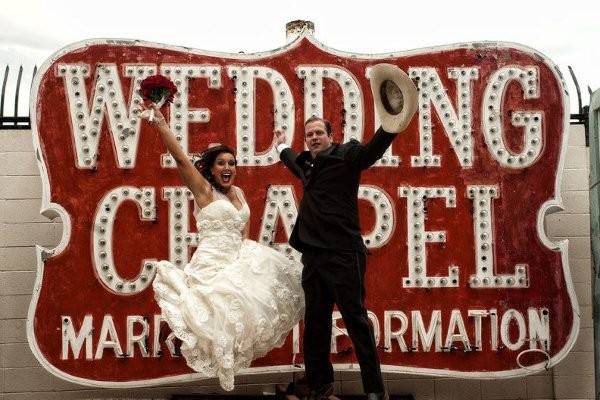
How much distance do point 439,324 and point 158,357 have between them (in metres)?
2.32

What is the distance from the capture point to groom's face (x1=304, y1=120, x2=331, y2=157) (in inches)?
218

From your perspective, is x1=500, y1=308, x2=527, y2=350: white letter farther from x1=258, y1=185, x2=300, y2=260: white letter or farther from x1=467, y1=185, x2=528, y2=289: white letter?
x1=258, y1=185, x2=300, y2=260: white letter

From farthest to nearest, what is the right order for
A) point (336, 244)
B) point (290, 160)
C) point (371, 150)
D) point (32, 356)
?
point (32, 356)
point (290, 160)
point (336, 244)
point (371, 150)

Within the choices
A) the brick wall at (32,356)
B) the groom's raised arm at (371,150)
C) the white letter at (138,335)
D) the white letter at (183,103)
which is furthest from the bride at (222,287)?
the brick wall at (32,356)

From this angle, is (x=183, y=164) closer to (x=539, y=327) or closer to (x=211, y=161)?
(x=211, y=161)

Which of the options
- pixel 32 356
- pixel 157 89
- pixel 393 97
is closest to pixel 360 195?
pixel 393 97

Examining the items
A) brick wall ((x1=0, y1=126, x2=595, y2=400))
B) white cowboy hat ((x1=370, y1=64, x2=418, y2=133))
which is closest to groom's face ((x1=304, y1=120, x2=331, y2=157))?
white cowboy hat ((x1=370, y1=64, x2=418, y2=133))

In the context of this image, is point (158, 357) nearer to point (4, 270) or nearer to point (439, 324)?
point (4, 270)

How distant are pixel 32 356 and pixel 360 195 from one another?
3.25m

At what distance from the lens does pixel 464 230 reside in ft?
23.8

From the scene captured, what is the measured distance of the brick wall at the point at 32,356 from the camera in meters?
7.64

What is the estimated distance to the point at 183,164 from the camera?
555 centimetres

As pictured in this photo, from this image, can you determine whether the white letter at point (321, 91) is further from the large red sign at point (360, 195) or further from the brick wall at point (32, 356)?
the brick wall at point (32, 356)

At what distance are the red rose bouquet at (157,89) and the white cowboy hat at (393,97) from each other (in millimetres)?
1334
